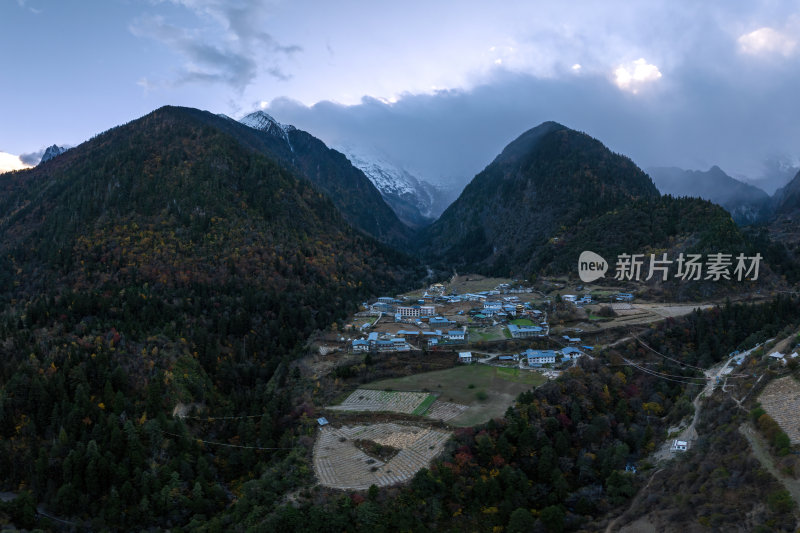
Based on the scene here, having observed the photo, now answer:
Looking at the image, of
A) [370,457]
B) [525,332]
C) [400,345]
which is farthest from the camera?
[525,332]

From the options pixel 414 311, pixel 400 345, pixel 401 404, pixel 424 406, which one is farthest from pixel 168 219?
pixel 424 406

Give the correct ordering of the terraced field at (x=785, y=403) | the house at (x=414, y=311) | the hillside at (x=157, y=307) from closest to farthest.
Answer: the terraced field at (x=785, y=403), the hillside at (x=157, y=307), the house at (x=414, y=311)

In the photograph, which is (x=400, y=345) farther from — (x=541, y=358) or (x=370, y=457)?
(x=370, y=457)

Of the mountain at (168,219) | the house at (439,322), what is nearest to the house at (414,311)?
the house at (439,322)

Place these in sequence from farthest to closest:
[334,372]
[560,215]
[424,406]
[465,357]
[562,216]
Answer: [560,215] < [562,216] < [465,357] < [334,372] < [424,406]

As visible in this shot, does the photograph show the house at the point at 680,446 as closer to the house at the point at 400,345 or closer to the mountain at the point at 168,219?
the house at the point at 400,345

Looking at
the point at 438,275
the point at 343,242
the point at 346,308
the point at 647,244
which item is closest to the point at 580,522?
the point at 346,308
